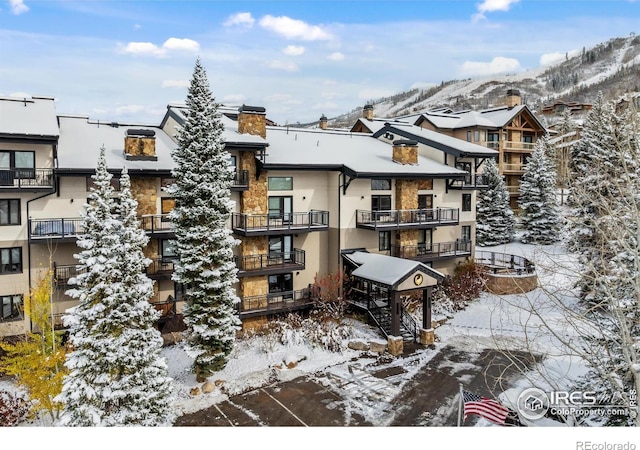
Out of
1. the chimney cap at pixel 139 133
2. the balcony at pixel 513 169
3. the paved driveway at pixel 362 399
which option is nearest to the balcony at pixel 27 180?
the chimney cap at pixel 139 133

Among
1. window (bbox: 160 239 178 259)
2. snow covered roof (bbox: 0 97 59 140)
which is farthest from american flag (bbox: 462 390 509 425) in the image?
snow covered roof (bbox: 0 97 59 140)

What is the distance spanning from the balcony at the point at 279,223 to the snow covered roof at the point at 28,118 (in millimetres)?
6559

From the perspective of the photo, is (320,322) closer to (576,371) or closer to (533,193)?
(576,371)

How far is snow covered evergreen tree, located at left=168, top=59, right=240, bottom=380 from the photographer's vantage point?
1287 cm

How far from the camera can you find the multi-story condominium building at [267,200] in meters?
14.0

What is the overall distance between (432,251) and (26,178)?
641 inches

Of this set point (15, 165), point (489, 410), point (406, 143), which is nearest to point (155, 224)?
point (15, 165)

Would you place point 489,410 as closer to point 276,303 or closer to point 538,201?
point 276,303

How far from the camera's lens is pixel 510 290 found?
70.5ft

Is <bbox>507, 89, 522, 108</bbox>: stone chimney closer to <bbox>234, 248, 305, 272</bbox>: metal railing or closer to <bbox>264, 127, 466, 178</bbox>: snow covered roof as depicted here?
<bbox>264, 127, 466, 178</bbox>: snow covered roof

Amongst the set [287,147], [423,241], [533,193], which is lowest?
[423,241]

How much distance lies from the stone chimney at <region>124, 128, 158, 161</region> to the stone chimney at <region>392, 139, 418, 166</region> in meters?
10.3
